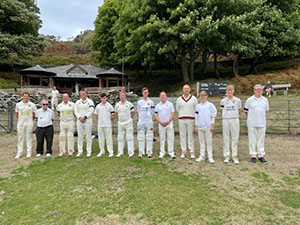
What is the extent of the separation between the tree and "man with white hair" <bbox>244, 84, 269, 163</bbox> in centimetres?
2377

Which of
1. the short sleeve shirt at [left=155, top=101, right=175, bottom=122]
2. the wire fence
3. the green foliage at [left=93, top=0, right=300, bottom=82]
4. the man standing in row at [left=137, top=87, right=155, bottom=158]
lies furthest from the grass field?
the green foliage at [left=93, top=0, right=300, bottom=82]

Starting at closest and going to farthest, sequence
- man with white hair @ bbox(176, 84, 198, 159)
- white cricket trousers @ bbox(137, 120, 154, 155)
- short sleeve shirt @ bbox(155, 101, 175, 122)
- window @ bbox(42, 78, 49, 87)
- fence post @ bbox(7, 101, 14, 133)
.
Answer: man with white hair @ bbox(176, 84, 198, 159)
short sleeve shirt @ bbox(155, 101, 175, 122)
white cricket trousers @ bbox(137, 120, 154, 155)
fence post @ bbox(7, 101, 14, 133)
window @ bbox(42, 78, 49, 87)

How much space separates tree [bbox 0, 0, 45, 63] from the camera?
21.0 m

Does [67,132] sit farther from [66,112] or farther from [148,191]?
[148,191]

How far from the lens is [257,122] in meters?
4.74

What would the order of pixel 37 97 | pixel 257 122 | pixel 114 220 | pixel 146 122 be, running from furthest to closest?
pixel 37 97 → pixel 146 122 → pixel 257 122 → pixel 114 220

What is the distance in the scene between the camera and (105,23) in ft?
92.0

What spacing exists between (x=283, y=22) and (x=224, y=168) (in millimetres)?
20306

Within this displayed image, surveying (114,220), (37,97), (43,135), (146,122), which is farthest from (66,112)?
(37,97)

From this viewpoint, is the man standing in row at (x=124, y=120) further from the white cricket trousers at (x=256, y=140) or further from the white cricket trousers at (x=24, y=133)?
the white cricket trousers at (x=256, y=140)

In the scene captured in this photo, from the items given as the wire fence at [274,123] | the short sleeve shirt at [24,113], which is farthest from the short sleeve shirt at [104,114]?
the wire fence at [274,123]

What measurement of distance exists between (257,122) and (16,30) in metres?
29.6

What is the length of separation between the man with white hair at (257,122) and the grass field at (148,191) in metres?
0.36

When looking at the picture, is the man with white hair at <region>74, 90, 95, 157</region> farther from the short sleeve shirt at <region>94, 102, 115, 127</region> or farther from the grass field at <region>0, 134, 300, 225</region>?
the grass field at <region>0, 134, 300, 225</region>
